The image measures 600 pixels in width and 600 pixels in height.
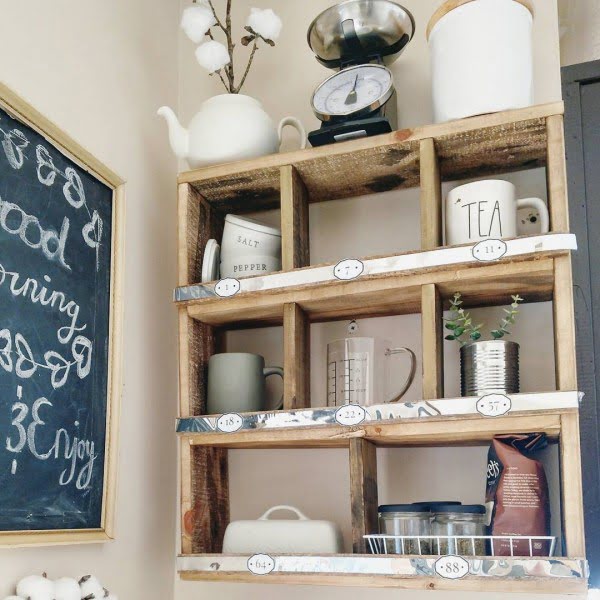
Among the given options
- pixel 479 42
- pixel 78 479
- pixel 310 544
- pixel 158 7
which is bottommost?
pixel 310 544

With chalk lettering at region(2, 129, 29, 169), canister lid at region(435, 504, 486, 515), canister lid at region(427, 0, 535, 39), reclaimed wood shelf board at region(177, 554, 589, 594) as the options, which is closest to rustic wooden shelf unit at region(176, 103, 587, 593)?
reclaimed wood shelf board at region(177, 554, 589, 594)

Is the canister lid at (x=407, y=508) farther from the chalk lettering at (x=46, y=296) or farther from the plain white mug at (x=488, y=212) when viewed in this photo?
the chalk lettering at (x=46, y=296)

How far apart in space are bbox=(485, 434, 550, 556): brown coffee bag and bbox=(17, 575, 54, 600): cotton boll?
0.71 metres

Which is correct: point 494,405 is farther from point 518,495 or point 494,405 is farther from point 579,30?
point 579,30

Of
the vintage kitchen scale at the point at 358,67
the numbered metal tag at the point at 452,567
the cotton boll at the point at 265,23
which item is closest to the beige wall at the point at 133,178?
the cotton boll at the point at 265,23

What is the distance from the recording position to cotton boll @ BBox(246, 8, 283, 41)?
1668mm

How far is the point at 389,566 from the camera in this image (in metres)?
1.30

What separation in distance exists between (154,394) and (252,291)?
1.18 ft

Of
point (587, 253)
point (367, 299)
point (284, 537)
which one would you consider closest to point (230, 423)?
point (284, 537)

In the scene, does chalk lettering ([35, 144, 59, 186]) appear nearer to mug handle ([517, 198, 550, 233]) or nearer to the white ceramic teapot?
the white ceramic teapot

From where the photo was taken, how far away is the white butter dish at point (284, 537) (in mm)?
1420

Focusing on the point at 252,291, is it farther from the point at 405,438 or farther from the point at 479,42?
the point at 479,42

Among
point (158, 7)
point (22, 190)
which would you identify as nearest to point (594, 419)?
point (22, 190)

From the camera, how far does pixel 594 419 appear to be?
1.52 metres
